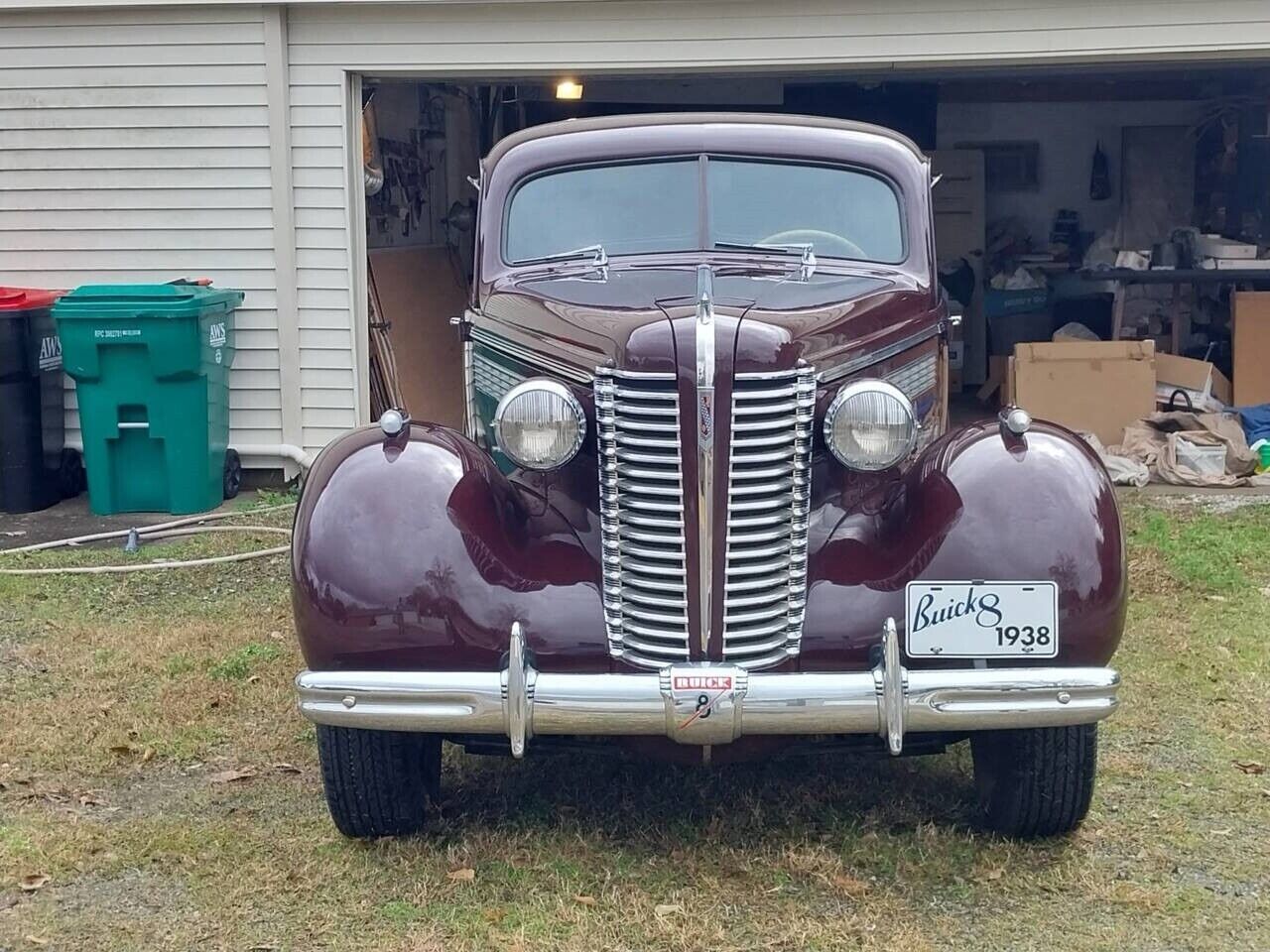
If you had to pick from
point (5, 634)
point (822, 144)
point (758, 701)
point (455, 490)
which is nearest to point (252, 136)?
point (5, 634)

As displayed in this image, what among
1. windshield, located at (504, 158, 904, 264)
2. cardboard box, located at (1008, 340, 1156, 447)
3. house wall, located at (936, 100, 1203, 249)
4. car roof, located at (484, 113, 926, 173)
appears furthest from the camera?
house wall, located at (936, 100, 1203, 249)

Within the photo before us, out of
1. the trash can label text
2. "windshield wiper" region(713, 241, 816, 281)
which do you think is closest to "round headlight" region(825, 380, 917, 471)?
"windshield wiper" region(713, 241, 816, 281)

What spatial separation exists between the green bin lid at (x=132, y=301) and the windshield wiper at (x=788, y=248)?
4.25 m

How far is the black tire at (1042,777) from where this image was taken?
3.39 m

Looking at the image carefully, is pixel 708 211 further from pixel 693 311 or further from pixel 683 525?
pixel 683 525

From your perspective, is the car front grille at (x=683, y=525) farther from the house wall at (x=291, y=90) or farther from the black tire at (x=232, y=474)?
the black tire at (x=232, y=474)

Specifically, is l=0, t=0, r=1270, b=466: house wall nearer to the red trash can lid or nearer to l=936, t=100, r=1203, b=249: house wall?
the red trash can lid

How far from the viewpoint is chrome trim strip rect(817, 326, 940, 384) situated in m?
3.58

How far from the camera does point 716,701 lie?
9.72 ft

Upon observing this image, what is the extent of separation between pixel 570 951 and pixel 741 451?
1.18 metres

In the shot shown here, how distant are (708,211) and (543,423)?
1282 millimetres

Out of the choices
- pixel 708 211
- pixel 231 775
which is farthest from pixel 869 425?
pixel 231 775

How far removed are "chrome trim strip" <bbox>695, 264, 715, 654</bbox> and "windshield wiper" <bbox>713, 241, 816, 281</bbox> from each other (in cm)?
103

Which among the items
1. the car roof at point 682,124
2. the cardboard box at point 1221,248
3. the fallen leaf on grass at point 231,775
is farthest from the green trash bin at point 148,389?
the cardboard box at point 1221,248
